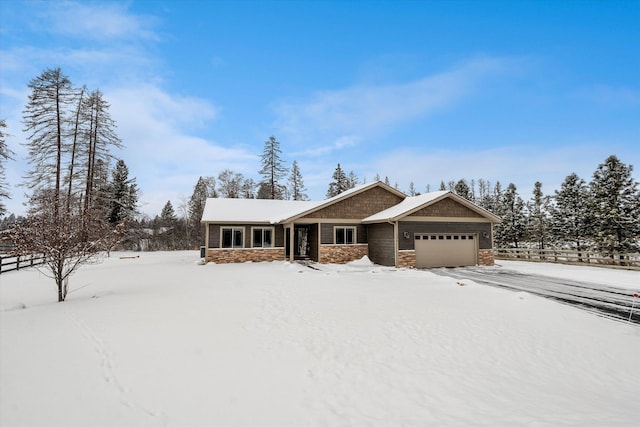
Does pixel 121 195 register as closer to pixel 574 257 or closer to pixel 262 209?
pixel 262 209

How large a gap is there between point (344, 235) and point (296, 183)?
24164 millimetres

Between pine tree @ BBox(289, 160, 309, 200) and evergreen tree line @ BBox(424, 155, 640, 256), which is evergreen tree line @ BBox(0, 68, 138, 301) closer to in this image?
pine tree @ BBox(289, 160, 309, 200)

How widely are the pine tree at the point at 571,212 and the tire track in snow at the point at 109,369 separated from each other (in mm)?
32704

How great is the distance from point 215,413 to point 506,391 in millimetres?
3777

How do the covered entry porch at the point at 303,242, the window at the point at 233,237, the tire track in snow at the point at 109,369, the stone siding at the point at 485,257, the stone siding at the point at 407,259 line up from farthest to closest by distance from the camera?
the window at the point at 233,237 < the covered entry porch at the point at 303,242 < the stone siding at the point at 485,257 < the stone siding at the point at 407,259 < the tire track in snow at the point at 109,369

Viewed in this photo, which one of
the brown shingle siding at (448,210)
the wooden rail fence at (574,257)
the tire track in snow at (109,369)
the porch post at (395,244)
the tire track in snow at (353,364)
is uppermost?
the brown shingle siding at (448,210)

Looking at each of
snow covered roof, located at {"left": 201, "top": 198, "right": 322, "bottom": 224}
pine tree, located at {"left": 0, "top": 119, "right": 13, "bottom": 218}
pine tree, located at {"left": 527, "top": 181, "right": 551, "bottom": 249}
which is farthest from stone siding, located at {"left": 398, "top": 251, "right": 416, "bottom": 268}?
pine tree, located at {"left": 0, "top": 119, "right": 13, "bottom": 218}

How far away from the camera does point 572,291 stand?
423 inches

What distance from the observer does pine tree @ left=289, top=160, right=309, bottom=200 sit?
4228cm

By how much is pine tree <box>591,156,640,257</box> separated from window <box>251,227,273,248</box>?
2291cm

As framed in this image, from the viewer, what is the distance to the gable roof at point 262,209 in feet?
62.4

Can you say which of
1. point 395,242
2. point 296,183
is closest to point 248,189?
point 296,183

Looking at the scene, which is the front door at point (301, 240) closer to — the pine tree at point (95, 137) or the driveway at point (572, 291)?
the driveway at point (572, 291)

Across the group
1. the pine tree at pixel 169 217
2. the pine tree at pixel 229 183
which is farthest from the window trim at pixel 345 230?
the pine tree at pixel 169 217
